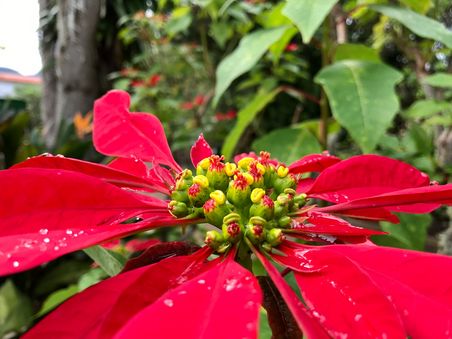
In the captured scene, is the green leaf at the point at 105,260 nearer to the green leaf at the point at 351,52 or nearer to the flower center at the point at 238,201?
the flower center at the point at 238,201

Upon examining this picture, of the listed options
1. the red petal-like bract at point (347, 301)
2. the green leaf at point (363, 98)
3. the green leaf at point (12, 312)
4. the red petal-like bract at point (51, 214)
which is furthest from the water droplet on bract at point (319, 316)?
the green leaf at point (12, 312)

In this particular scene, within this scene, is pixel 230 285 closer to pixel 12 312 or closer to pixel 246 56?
pixel 246 56

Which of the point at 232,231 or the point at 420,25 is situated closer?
the point at 232,231

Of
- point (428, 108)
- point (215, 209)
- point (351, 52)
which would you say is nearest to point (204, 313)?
point (215, 209)

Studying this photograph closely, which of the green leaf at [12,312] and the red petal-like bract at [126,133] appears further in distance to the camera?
the green leaf at [12,312]

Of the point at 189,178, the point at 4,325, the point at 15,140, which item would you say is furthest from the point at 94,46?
the point at 189,178

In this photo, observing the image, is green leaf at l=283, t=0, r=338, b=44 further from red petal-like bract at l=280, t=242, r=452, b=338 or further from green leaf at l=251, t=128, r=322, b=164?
red petal-like bract at l=280, t=242, r=452, b=338
